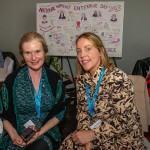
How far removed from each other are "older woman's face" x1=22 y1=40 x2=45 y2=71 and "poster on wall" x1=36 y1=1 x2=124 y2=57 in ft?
5.73

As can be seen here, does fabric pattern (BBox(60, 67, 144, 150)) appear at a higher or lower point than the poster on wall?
lower

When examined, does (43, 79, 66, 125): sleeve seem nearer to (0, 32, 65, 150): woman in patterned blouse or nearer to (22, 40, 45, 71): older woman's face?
(0, 32, 65, 150): woman in patterned blouse

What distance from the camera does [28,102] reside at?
5.98ft

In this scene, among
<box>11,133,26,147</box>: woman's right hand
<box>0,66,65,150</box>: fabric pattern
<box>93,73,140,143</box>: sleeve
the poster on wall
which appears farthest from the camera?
the poster on wall

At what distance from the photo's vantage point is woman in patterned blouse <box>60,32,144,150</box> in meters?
1.60

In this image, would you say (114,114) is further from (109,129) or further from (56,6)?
(56,6)

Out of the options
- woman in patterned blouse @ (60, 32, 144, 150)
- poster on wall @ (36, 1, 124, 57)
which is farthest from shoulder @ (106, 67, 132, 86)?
poster on wall @ (36, 1, 124, 57)

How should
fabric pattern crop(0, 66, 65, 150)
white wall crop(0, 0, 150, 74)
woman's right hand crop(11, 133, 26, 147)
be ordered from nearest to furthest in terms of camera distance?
woman's right hand crop(11, 133, 26, 147), fabric pattern crop(0, 66, 65, 150), white wall crop(0, 0, 150, 74)

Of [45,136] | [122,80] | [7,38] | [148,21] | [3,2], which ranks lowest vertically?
[45,136]

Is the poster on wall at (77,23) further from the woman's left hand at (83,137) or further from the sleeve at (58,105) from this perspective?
the woman's left hand at (83,137)

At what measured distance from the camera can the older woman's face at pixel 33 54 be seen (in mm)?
1764

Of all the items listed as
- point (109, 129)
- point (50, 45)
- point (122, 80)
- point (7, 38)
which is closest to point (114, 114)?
point (109, 129)

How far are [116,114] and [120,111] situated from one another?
0.15 feet

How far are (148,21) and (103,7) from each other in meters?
0.76
